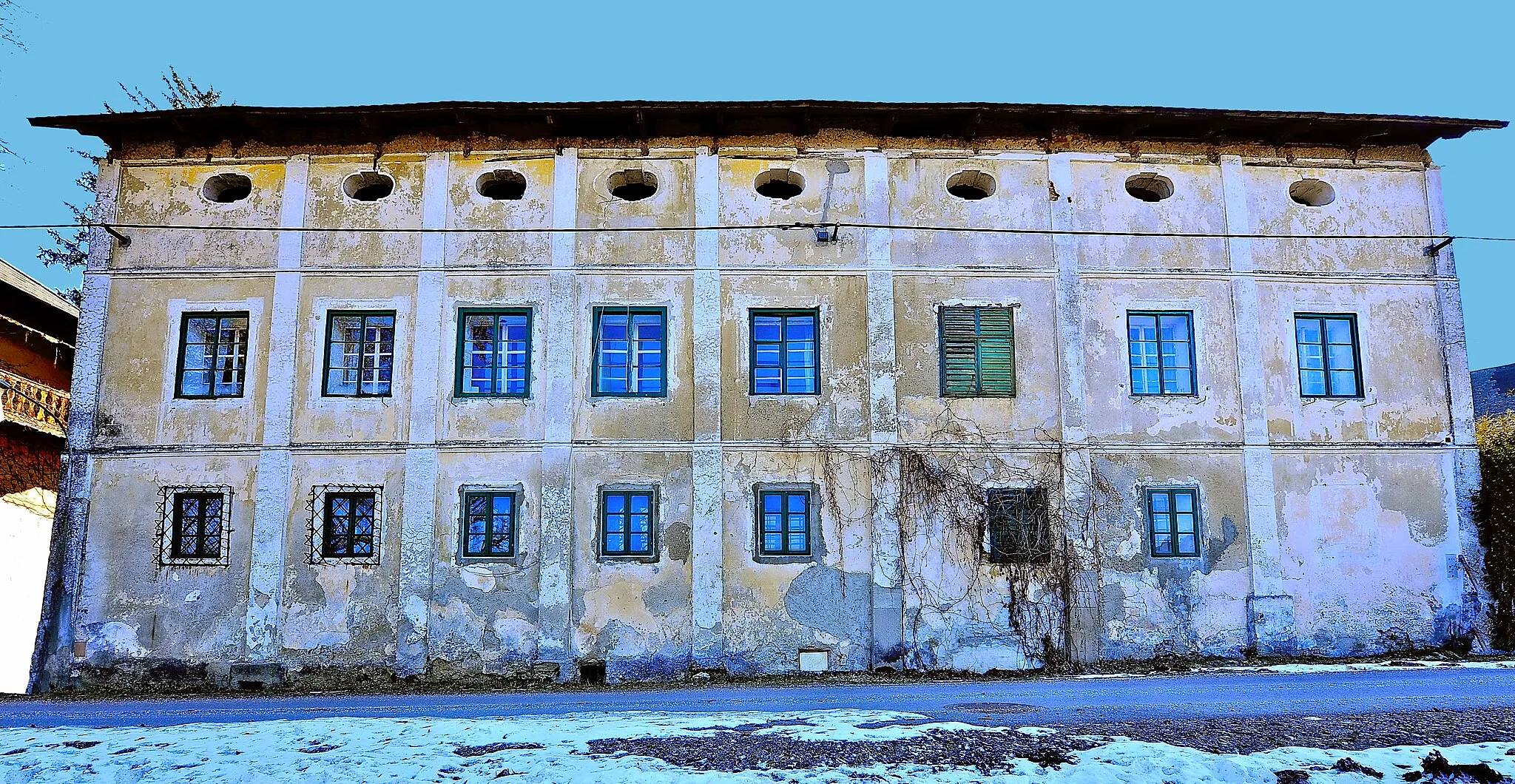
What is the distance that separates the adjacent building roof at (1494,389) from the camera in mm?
32844

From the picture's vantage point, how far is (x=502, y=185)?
17.7m

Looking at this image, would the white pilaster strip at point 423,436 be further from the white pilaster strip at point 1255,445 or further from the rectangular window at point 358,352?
the white pilaster strip at point 1255,445

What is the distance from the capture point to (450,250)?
664 inches

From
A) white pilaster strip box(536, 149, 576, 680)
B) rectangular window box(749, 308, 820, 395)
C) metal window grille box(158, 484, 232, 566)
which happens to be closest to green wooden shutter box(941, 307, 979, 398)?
rectangular window box(749, 308, 820, 395)

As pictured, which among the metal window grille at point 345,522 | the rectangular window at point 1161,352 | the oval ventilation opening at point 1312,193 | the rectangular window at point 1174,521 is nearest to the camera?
the metal window grille at point 345,522

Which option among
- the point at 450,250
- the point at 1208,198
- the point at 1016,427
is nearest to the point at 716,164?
the point at 450,250

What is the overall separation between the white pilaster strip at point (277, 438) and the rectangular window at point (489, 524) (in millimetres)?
2583

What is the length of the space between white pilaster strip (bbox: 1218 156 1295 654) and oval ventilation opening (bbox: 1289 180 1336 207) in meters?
1.14

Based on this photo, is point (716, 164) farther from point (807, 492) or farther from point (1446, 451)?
point (1446, 451)

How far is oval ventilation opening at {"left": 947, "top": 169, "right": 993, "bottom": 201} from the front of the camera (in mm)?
17359

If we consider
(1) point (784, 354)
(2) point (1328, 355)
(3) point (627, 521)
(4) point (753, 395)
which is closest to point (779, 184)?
(1) point (784, 354)

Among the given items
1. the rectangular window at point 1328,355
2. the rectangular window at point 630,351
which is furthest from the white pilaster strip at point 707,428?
the rectangular window at point 1328,355

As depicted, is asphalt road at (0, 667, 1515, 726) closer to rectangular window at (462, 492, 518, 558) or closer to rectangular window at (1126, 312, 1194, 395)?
rectangular window at (462, 492, 518, 558)

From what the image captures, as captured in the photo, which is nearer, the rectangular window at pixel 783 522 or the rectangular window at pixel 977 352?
the rectangular window at pixel 783 522
